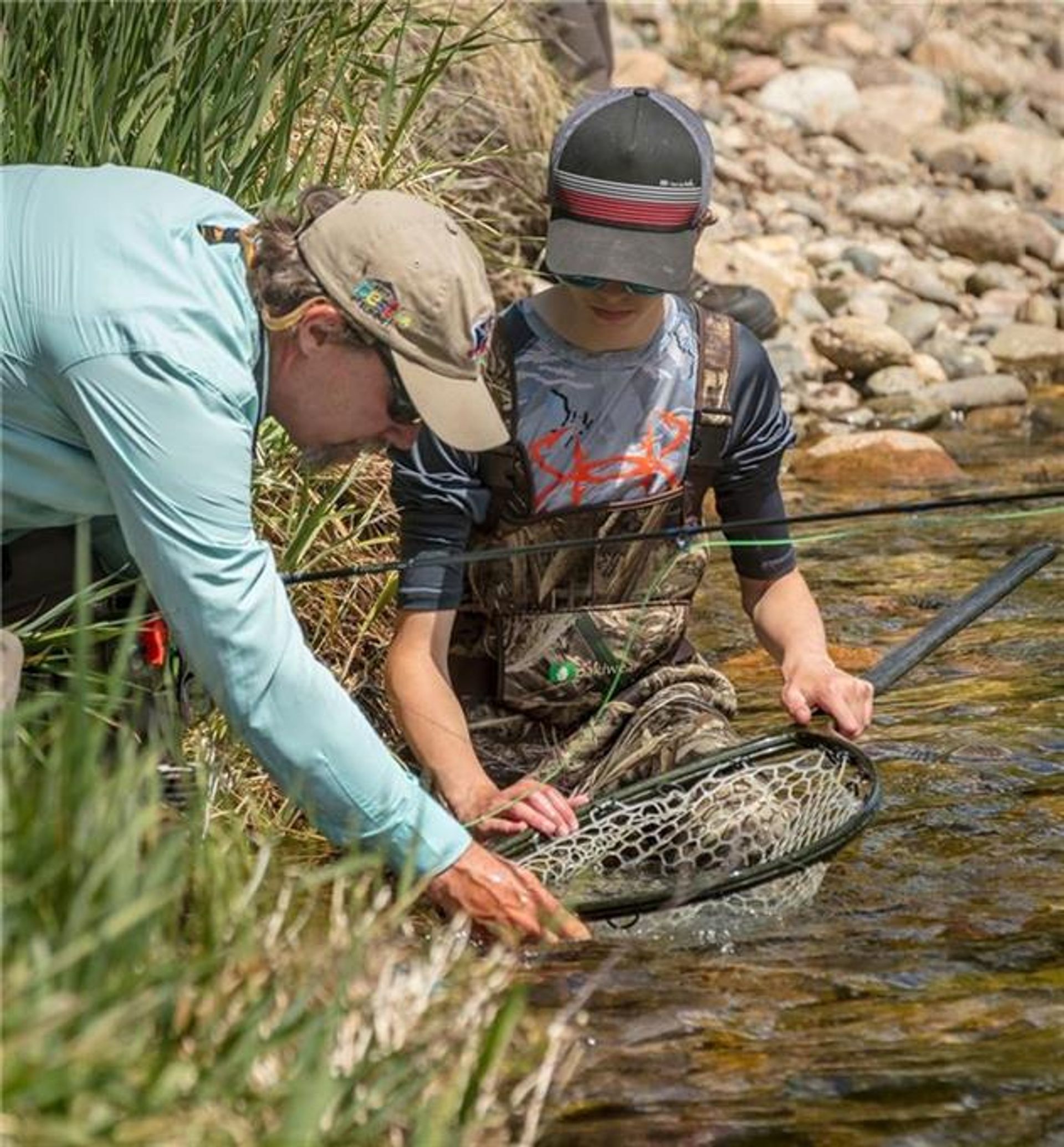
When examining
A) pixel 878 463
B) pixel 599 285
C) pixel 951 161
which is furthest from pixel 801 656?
pixel 951 161

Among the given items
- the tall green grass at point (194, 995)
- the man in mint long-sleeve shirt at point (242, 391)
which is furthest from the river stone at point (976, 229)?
the tall green grass at point (194, 995)

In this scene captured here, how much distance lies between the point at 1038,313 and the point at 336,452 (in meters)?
9.12

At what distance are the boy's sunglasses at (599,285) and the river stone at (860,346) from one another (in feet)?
21.9

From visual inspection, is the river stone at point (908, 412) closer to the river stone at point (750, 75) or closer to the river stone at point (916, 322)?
the river stone at point (916, 322)

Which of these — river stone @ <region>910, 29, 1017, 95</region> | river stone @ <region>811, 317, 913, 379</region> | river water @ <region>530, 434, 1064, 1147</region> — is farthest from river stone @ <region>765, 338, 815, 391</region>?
river stone @ <region>910, 29, 1017, 95</region>

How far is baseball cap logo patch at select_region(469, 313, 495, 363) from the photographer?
355 cm

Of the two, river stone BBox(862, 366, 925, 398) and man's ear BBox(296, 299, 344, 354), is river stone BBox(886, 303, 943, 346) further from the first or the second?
man's ear BBox(296, 299, 344, 354)

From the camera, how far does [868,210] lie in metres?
13.1

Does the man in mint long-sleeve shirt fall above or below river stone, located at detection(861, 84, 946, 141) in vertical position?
above

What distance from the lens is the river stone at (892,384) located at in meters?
10.9

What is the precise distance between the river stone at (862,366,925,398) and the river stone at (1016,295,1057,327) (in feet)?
4.72

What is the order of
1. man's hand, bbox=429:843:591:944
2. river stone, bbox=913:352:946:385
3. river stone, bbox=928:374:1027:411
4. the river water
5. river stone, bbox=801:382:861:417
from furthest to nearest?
river stone, bbox=913:352:946:385, river stone, bbox=928:374:1027:411, river stone, bbox=801:382:861:417, the river water, man's hand, bbox=429:843:591:944

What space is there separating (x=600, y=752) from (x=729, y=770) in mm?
293

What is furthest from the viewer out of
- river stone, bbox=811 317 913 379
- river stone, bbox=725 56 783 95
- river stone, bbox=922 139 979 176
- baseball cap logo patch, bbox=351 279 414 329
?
river stone, bbox=725 56 783 95
